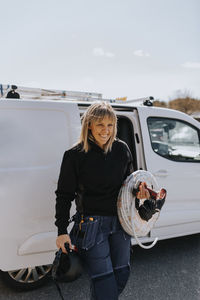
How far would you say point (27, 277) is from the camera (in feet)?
8.00

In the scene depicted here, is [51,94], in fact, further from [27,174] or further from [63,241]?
[63,241]

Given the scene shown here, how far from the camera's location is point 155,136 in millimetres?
3150

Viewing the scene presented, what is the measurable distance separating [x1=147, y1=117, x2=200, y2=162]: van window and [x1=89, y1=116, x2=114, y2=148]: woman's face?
137 cm

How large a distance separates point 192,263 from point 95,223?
76.9 inches

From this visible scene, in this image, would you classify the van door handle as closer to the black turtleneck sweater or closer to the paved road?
the paved road

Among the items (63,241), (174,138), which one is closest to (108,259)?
(63,241)

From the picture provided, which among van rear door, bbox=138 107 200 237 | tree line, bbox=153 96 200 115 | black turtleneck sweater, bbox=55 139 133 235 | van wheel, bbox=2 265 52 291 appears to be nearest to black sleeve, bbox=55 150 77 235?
black turtleneck sweater, bbox=55 139 133 235

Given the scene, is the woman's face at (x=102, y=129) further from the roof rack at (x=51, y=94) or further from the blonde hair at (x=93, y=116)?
the roof rack at (x=51, y=94)

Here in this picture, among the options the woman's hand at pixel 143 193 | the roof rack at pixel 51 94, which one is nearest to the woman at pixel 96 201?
the woman's hand at pixel 143 193

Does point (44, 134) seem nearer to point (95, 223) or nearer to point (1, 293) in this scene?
point (95, 223)

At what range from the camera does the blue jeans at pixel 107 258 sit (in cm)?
165

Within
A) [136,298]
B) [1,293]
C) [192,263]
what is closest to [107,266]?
[136,298]

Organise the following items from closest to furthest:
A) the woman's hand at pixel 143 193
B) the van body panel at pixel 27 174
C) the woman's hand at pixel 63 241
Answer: the woman's hand at pixel 63 241 → the woman's hand at pixel 143 193 → the van body panel at pixel 27 174

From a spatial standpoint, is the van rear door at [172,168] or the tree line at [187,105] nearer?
the van rear door at [172,168]
